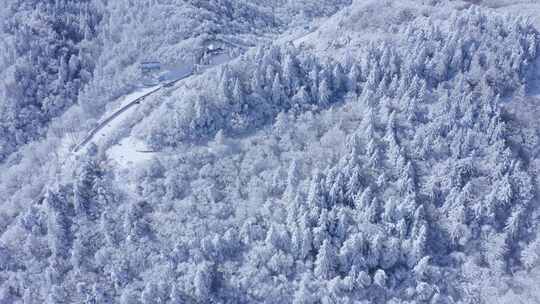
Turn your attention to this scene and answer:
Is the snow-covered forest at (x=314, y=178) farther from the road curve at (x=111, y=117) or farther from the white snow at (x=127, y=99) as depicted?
the white snow at (x=127, y=99)

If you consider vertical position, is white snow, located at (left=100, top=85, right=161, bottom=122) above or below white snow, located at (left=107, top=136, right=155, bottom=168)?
above

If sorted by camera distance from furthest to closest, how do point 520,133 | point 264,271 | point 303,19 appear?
point 303,19, point 520,133, point 264,271

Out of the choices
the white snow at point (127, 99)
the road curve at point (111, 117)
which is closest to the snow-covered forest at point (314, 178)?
the road curve at point (111, 117)

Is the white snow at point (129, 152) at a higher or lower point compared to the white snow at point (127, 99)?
lower

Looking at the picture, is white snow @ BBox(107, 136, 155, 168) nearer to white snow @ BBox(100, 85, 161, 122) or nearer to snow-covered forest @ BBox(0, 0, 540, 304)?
snow-covered forest @ BBox(0, 0, 540, 304)

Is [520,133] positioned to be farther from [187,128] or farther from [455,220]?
[187,128]

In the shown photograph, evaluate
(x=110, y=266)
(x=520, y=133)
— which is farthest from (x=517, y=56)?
(x=110, y=266)

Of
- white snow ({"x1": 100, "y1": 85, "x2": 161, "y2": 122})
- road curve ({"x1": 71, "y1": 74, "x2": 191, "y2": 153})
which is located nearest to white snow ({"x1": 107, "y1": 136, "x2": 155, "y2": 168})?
road curve ({"x1": 71, "y1": 74, "x2": 191, "y2": 153})

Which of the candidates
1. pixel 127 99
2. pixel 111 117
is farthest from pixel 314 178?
pixel 127 99
